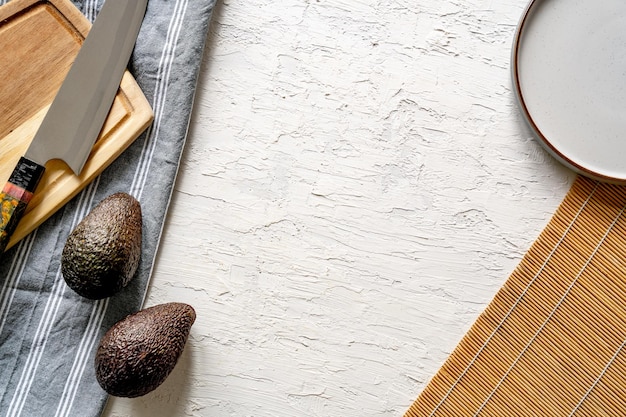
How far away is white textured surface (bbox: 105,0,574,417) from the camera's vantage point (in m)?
0.90

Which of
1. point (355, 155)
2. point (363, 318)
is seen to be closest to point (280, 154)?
point (355, 155)

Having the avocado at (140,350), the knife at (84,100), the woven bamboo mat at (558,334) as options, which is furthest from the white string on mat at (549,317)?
the knife at (84,100)

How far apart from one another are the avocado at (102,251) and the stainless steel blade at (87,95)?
10cm

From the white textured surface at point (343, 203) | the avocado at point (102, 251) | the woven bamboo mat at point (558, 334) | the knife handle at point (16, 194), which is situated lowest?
the woven bamboo mat at point (558, 334)

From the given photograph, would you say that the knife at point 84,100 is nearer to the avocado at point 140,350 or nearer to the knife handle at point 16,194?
the knife handle at point 16,194

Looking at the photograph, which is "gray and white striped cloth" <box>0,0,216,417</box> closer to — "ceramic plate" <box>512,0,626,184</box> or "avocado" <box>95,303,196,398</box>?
"avocado" <box>95,303,196,398</box>

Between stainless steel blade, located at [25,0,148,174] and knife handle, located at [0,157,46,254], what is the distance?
0.02 m

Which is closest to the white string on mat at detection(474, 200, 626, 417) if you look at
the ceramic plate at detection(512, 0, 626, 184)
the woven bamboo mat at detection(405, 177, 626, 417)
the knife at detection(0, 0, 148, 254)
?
the woven bamboo mat at detection(405, 177, 626, 417)

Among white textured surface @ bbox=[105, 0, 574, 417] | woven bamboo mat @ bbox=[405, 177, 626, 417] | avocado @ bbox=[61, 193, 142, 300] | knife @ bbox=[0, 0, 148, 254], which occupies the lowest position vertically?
woven bamboo mat @ bbox=[405, 177, 626, 417]

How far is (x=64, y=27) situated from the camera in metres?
0.86

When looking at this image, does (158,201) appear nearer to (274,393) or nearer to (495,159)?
(274,393)

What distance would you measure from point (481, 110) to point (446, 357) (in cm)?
39

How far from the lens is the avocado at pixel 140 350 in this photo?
2.54 feet

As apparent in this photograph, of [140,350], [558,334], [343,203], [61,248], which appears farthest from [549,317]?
[61,248]
